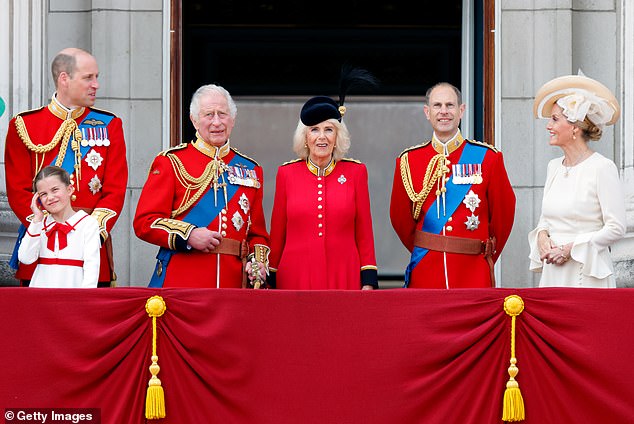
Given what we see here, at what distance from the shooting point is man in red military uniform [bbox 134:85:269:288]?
22.5 feet

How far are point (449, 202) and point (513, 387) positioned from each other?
146 centimetres

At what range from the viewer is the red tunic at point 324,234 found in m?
7.02

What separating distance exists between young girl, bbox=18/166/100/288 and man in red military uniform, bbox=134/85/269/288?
14.7 inches

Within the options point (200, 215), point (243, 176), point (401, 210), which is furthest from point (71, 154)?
point (401, 210)

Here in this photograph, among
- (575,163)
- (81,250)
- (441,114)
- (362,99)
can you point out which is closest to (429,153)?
(441,114)

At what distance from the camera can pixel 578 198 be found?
6707mm

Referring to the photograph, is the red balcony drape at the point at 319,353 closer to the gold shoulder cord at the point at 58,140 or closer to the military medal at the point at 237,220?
the military medal at the point at 237,220

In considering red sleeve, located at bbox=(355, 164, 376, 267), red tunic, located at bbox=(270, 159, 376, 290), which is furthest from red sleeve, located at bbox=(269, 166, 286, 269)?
red sleeve, located at bbox=(355, 164, 376, 267)

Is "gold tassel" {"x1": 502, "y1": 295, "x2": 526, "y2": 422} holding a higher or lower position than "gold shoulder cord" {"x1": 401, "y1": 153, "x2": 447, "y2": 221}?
lower

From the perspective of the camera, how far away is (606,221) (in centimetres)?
664

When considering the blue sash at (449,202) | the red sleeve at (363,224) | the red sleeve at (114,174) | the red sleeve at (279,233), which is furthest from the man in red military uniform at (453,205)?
the red sleeve at (114,174)

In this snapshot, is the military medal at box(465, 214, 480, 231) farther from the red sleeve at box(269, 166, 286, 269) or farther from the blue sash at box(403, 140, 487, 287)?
the red sleeve at box(269, 166, 286, 269)

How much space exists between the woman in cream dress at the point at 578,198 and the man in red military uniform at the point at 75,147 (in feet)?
7.12

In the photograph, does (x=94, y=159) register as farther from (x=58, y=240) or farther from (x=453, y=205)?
(x=453, y=205)
